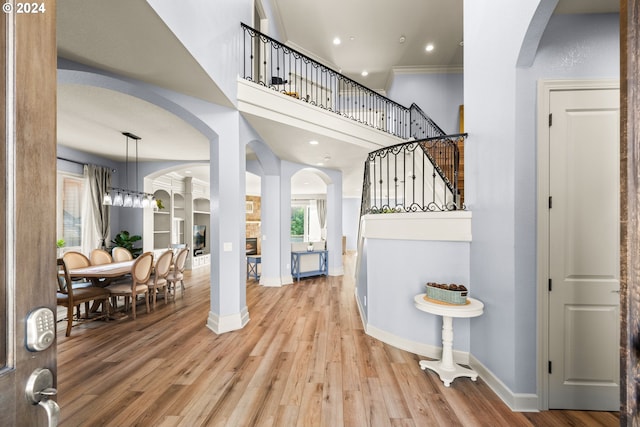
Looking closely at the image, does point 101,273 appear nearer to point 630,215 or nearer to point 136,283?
point 136,283

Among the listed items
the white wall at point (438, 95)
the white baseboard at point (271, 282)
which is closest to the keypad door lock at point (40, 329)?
the white baseboard at point (271, 282)

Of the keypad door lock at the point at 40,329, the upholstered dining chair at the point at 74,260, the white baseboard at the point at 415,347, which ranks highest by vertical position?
the keypad door lock at the point at 40,329

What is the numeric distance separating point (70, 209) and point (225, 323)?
4758mm

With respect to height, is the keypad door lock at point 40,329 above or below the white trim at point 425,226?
below

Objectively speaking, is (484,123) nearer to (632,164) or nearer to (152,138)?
(632,164)

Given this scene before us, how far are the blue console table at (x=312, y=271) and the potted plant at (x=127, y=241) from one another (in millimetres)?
3792

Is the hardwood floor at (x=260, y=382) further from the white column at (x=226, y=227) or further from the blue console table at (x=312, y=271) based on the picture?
the blue console table at (x=312, y=271)

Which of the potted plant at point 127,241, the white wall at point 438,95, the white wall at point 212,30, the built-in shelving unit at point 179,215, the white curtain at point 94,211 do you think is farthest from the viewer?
the built-in shelving unit at point 179,215

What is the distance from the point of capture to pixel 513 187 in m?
2.22

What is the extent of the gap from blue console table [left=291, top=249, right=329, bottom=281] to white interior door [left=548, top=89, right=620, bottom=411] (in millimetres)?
5275

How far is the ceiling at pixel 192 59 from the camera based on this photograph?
86.7 inches

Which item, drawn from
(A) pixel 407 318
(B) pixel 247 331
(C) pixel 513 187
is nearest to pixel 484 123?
(C) pixel 513 187

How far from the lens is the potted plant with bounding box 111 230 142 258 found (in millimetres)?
6621

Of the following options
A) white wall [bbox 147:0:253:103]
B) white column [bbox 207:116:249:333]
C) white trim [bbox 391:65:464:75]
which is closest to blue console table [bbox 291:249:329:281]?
white column [bbox 207:116:249:333]
